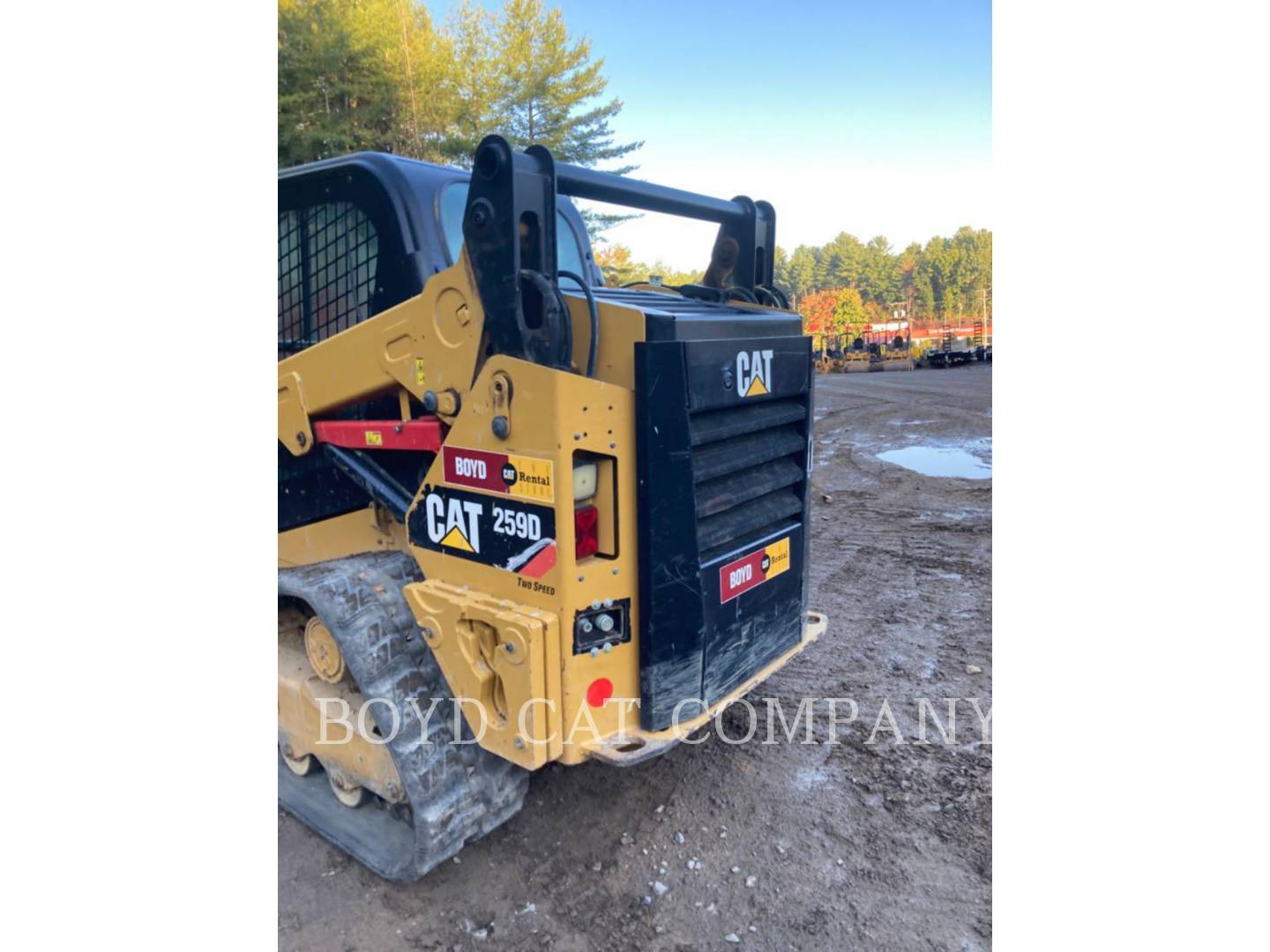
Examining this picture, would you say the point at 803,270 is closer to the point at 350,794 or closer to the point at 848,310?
the point at 848,310

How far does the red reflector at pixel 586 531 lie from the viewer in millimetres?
2457

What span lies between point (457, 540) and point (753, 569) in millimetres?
1005

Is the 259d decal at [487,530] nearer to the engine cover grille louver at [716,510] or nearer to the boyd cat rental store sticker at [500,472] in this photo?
the boyd cat rental store sticker at [500,472]

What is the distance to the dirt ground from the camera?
8.42ft

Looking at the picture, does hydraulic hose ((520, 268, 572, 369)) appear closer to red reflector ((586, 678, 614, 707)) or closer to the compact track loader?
the compact track loader

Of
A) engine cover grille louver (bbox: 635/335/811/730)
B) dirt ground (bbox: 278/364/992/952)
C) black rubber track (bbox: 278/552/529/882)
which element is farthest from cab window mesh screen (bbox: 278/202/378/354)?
dirt ground (bbox: 278/364/992/952)

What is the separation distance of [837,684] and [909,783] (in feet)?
2.84

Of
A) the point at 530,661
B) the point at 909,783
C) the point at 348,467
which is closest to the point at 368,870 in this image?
the point at 530,661

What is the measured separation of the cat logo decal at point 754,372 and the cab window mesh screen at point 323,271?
1.48m

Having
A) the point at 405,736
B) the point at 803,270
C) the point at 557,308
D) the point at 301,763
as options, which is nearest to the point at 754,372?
the point at 557,308

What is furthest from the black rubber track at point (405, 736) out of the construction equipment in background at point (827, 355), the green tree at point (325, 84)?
the construction equipment in background at point (827, 355)

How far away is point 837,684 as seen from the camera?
4.15m

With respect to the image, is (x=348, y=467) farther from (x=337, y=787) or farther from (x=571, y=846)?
(x=571, y=846)

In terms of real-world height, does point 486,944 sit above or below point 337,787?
below
